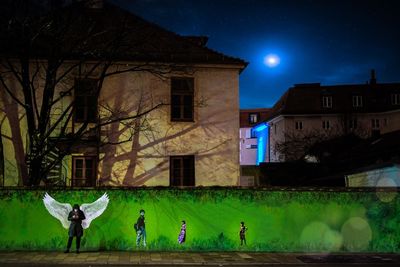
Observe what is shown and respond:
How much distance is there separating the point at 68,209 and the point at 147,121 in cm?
725

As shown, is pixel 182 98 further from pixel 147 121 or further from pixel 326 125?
pixel 326 125

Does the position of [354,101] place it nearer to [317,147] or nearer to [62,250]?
[317,147]

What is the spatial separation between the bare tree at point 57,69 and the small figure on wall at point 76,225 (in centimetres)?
386

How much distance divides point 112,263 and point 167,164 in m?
9.18

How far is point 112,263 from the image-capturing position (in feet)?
46.1

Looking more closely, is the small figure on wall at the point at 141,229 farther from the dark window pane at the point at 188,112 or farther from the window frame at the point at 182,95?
the dark window pane at the point at 188,112

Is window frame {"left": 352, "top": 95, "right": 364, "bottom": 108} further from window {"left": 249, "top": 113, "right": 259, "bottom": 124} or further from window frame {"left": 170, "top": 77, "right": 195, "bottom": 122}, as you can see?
window frame {"left": 170, "top": 77, "right": 195, "bottom": 122}

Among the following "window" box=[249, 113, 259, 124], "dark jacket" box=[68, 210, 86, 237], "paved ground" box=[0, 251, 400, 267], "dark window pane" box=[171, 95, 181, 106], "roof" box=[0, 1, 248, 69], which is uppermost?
"window" box=[249, 113, 259, 124]

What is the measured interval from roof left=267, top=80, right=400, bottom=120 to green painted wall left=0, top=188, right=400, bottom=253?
41.7 metres

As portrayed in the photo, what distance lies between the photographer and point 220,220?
17.3 m

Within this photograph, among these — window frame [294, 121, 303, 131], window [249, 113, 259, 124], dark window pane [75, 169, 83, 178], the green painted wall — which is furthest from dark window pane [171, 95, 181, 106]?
window [249, 113, 259, 124]

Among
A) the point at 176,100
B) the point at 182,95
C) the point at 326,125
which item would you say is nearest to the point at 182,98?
the point at 182,95

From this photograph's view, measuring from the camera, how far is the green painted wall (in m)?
16.7

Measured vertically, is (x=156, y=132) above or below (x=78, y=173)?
above
